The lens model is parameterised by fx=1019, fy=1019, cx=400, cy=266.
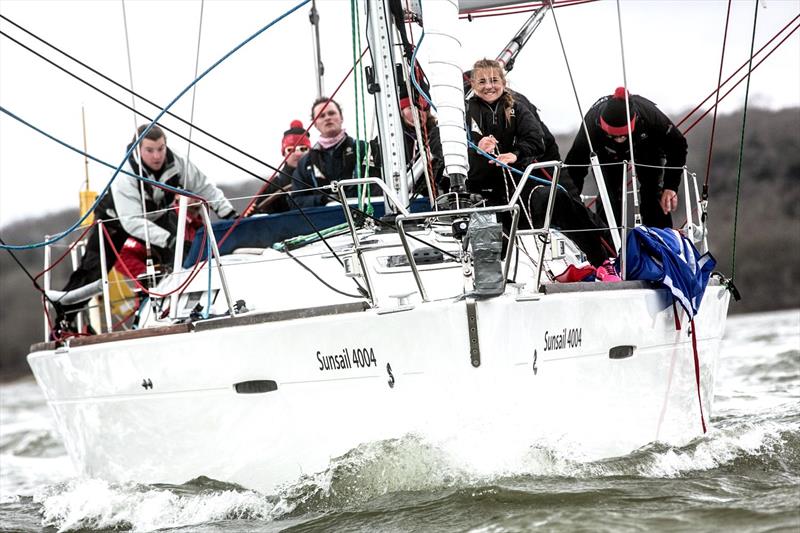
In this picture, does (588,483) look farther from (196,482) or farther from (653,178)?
(653,178)

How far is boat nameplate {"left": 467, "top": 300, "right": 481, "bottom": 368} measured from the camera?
4254mm

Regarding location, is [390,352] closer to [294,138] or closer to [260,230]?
[260,230]

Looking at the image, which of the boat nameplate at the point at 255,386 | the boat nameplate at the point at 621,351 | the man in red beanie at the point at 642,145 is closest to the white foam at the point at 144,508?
the boat nameplate at the point at 255,386

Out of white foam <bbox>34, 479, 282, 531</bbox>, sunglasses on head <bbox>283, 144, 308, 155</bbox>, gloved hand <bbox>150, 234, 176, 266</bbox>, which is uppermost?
sunglasses on head <bbox>283, 144, 308, 155</bbox>

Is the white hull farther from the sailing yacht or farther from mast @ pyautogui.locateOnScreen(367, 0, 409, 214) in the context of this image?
mast @ pyautogui.locateOnScreen(367, 0, 409, 214)

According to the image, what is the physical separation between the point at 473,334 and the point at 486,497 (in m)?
0.67

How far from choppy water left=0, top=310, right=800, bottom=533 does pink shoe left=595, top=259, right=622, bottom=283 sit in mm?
881

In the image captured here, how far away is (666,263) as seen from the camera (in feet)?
16.8

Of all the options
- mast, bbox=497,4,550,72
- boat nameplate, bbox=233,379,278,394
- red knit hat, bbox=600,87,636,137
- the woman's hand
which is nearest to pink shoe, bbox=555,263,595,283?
the woman's hand

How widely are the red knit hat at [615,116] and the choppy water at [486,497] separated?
1919 mm

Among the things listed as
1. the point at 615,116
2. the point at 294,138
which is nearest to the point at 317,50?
the point at 294,138

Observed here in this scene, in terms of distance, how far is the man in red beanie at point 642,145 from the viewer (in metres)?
6.32

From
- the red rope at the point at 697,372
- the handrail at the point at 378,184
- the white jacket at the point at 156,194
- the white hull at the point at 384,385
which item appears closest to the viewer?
the handrail at the point at 378,184

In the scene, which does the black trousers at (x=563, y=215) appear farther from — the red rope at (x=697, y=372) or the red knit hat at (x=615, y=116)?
the red rope at (x=697, y=372)
